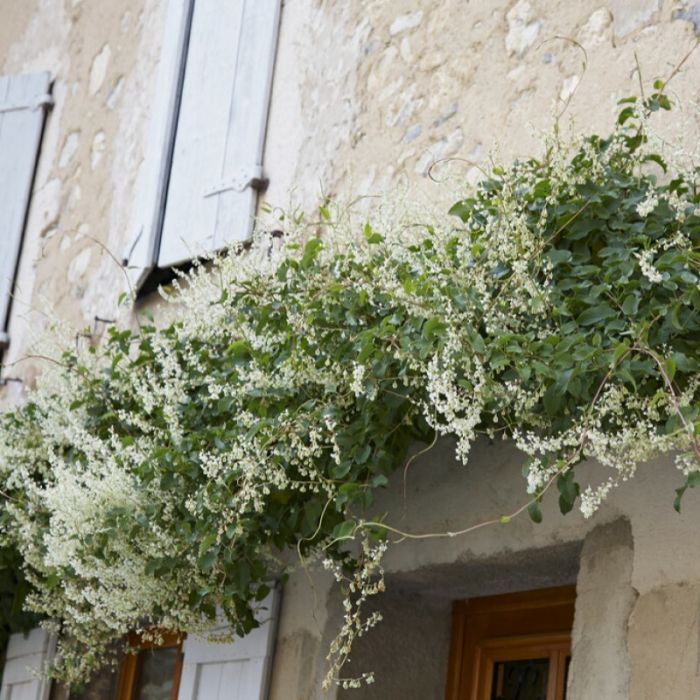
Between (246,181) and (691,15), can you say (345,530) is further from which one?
(246,181)

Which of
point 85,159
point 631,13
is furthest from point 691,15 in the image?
point 85,159

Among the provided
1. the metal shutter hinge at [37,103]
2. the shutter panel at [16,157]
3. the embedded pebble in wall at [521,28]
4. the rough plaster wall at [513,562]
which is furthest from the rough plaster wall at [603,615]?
the metal shutter hinge at [37,103]

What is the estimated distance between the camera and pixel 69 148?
6.49m

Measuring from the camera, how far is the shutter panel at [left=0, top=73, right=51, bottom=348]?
670 cm

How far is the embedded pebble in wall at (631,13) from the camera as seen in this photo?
133 inches

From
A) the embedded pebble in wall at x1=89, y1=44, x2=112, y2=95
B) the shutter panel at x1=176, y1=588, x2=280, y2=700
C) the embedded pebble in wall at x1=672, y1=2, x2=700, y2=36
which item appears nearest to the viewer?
the embedded pebble in wall at x1=672, y1=2, x2=700, y2=36

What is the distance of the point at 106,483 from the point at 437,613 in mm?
1115

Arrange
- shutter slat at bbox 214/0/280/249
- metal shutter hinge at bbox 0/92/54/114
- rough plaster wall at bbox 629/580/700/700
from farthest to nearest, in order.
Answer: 1. metal shutter hinge at bbox 0/92/54/114
2. shutter slat at bbox 214/0/280/249
3. rough plaster wall at bbox 629/580/700/700

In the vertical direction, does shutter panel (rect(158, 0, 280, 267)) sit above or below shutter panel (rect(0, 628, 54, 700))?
above

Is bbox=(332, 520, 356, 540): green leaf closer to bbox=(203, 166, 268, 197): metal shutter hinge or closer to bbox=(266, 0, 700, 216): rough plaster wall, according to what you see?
bbox=(266, 0, 700, 216): rough plaster wall

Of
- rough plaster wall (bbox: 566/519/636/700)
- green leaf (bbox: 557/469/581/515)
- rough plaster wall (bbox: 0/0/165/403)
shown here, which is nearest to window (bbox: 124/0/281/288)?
rough plaster wall (bbox: 0/0/165/403)

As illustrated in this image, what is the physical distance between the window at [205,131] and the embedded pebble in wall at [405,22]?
28.8 inches

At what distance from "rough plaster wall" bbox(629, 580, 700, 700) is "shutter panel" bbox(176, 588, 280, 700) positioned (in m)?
1.37

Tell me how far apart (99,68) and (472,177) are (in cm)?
321
